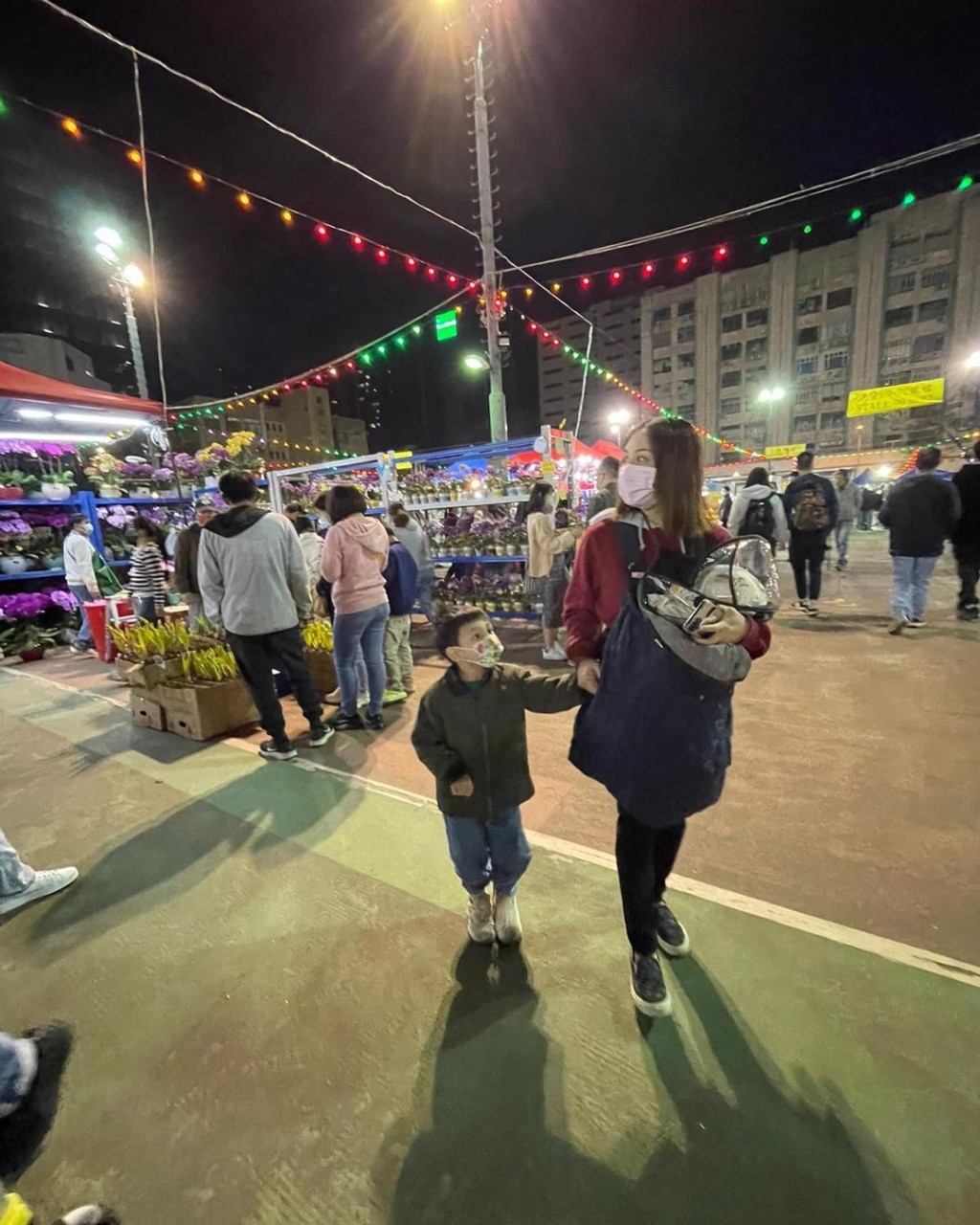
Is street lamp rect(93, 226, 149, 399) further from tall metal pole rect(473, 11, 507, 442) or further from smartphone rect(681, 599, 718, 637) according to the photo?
smartphone rect(681, 599, 718, 637)

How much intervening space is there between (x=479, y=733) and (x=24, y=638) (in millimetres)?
8213

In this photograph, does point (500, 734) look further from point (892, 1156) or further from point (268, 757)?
point (268, 757)

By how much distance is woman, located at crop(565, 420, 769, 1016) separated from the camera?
153cm

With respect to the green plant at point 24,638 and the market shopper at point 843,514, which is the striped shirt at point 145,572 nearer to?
the green plant at point 24,638

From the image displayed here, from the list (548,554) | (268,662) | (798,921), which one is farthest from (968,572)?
(268,662)

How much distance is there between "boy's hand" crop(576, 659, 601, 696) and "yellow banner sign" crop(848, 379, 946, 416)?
897 inches

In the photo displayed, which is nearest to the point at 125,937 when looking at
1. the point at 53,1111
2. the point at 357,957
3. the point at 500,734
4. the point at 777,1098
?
the point at 53,1111

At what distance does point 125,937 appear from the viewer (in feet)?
6.98

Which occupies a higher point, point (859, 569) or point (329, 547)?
point (329, 547)

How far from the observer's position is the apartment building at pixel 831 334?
38.2 m

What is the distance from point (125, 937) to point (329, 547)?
7.80 ft

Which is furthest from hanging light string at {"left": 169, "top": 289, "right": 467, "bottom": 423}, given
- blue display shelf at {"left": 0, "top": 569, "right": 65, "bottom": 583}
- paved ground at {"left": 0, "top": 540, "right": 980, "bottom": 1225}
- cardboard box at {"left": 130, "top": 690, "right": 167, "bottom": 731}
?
paved ground at {"left": 0, "top": 540, "right": 980, "bottom": 1225}

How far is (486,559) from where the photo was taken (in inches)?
265

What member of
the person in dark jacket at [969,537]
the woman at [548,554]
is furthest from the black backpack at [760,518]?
the woman at [548,554]
